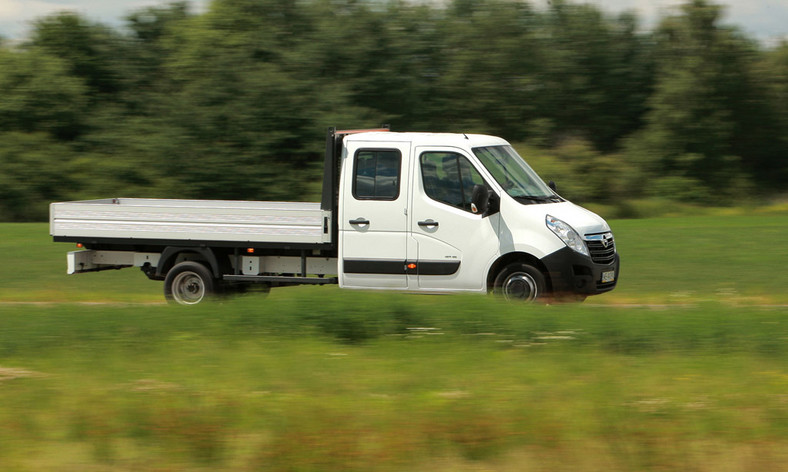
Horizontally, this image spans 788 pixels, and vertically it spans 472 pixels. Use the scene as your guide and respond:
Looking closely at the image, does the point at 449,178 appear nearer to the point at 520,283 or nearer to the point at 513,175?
the point at 513,175

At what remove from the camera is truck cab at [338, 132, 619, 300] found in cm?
1089

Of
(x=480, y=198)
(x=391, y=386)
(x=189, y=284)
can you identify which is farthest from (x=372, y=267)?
(x=391, y=386)

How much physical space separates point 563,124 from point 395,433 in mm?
36685

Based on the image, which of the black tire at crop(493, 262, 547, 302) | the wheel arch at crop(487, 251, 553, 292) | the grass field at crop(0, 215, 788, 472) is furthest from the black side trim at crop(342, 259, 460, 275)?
the grass field at crop(0, 215, 788, 472)

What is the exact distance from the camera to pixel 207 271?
12.1 m

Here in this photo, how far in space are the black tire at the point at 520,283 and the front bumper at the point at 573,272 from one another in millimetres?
154

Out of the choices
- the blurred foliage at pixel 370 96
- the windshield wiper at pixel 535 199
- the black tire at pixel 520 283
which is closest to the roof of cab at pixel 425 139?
the windshield wiper at pixel 535 199

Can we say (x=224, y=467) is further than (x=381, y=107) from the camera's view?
No

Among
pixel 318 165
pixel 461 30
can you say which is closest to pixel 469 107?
pixel 461 30

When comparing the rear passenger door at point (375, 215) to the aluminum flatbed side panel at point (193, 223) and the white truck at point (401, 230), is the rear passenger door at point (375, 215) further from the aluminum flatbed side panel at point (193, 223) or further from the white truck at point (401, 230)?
the aluminum flatbed side panel at point (193, 223)

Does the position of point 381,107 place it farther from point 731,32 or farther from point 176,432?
point 176,432

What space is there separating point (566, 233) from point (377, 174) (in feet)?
7.37

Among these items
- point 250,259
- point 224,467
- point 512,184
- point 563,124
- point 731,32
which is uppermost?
point 731,32

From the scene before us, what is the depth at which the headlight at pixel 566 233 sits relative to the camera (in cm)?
1082
